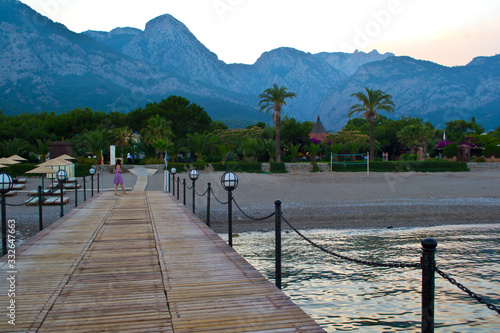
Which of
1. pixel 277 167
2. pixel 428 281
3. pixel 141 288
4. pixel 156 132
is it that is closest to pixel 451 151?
pixel 277 167

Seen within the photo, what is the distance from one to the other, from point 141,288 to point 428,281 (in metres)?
3.17

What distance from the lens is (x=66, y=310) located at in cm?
421

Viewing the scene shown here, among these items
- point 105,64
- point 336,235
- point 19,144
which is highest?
point 105,64

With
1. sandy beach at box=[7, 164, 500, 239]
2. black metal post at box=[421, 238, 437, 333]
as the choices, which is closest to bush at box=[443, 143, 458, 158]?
sandy beach at box=[7, 164, 500, 239]

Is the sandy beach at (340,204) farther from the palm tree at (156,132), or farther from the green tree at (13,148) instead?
the palm tree at (156,132)

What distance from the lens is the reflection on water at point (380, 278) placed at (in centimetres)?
662

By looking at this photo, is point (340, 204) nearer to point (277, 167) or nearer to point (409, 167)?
point (277, 167)

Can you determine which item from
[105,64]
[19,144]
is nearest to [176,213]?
[19,144]

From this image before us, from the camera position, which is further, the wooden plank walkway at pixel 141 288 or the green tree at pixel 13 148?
the green tree at pixel 13 148

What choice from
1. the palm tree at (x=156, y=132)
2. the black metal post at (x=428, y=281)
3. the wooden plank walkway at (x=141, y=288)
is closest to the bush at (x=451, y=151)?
the palm tree at (x=156, y=132)

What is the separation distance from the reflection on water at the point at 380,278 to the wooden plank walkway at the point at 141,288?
74.7 inches

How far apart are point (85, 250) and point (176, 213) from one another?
5.01m

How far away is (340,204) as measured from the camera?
20.8 metres

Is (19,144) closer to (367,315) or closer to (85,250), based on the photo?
(85,250)
